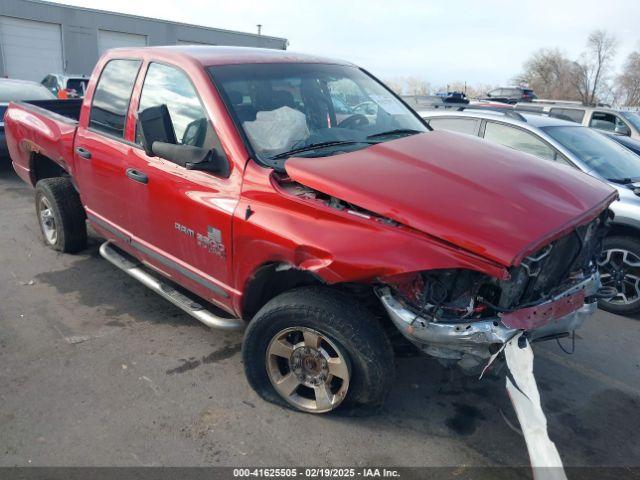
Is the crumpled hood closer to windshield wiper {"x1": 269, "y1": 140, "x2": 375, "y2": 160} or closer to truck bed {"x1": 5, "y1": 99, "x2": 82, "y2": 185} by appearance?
windshield wiper {"x1": 269, "y1": 140, "x2": 375, "y2": 160}

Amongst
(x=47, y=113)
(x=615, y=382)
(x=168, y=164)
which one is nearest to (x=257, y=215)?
(x=168, y=164)

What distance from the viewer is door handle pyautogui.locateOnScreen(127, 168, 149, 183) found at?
345 cm

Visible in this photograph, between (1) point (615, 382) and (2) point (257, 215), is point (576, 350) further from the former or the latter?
(2) point (257, 215)

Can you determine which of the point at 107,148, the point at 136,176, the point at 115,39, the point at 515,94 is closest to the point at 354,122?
the point at 136,176

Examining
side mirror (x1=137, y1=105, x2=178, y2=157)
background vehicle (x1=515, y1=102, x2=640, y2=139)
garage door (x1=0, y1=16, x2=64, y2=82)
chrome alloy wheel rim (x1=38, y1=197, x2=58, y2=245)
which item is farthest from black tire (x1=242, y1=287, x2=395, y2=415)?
garage door (x1=0, y1=16, x2=64, y2=82)

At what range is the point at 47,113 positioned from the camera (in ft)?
16.2

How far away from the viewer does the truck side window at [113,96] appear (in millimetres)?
3814

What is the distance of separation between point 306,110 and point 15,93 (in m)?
7.60

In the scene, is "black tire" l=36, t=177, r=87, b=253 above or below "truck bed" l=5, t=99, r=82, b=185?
below

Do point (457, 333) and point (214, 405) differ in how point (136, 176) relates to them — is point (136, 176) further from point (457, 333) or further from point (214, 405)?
point (457, 333)

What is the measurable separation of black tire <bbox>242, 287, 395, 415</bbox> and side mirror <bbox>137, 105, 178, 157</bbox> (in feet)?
4.04

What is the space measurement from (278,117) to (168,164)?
2.54ft

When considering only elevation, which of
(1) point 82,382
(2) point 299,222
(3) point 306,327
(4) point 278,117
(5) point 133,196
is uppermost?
(4) point 278,117

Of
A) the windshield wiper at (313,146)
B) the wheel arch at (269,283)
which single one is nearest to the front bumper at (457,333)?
the wheel arch at (269,283)
